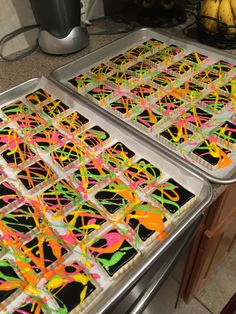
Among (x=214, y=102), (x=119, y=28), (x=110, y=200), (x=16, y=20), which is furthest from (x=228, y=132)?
(x=16, y=20)

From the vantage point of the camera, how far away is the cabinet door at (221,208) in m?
0.64

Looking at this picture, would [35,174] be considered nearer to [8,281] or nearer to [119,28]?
[8,281]

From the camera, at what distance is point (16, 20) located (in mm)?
960

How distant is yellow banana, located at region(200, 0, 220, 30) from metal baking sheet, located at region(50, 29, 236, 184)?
7 cm

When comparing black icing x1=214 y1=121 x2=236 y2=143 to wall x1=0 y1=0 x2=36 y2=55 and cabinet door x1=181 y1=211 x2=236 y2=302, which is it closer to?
cabinet door x1=181 y1=211 x2=236 y2=302

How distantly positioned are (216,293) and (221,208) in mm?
720

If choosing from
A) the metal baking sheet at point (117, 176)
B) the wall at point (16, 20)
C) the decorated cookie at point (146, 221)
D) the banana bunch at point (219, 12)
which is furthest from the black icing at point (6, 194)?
the banana bunch at point (219, 12)

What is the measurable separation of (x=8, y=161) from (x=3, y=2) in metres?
0.55

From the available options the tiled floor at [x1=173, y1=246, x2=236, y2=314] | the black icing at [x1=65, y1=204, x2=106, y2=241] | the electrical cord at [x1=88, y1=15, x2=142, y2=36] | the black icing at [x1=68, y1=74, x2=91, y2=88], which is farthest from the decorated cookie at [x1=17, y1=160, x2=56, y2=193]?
the tiled floor at [x1=173, y1=246, x2=236, y2=314]

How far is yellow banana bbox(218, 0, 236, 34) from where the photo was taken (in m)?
0.91

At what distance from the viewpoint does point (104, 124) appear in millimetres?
749

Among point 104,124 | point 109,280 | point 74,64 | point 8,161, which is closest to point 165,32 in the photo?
point 74,64

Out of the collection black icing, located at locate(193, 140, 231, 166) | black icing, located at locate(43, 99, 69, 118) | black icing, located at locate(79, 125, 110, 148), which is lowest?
black icing, located at locate(193, 140, 231, 166)

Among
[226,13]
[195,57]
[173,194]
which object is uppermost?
[226,13]
